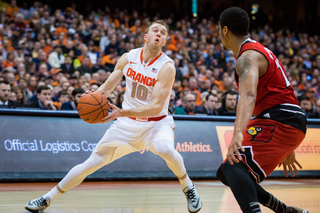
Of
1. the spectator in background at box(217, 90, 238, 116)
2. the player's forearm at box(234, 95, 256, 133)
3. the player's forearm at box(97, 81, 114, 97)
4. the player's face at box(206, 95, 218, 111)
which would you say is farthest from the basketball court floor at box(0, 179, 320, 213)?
the player's face at box(206, 95, 218, 111)

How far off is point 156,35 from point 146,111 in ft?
3.48

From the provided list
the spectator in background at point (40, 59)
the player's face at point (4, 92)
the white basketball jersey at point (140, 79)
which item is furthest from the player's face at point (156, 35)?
the spectator in background at point (40, 59)

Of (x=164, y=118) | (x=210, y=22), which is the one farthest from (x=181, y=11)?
(x=164, y=118)

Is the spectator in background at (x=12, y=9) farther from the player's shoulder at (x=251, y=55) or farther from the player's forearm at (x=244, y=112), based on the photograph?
the player's forearm at (x=244, y=112)

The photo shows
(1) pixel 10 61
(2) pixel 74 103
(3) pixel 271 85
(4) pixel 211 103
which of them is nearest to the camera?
(3) pixel 271 85

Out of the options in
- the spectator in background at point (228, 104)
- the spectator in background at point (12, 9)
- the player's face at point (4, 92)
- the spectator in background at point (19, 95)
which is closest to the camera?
the player's face at point (4, 92)

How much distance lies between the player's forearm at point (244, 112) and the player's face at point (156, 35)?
2.05m

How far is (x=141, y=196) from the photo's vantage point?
5551 mm

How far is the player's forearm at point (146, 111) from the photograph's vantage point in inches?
163

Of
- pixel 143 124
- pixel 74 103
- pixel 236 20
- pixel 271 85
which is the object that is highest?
pixel 236 20

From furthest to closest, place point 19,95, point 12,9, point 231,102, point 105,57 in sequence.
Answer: point 12,9, point 105,57, point 19,95, point 231,102

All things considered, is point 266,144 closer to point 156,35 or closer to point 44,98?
point 156,35

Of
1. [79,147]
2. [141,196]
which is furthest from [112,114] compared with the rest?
[79,147]

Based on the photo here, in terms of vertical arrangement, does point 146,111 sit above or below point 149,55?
below
